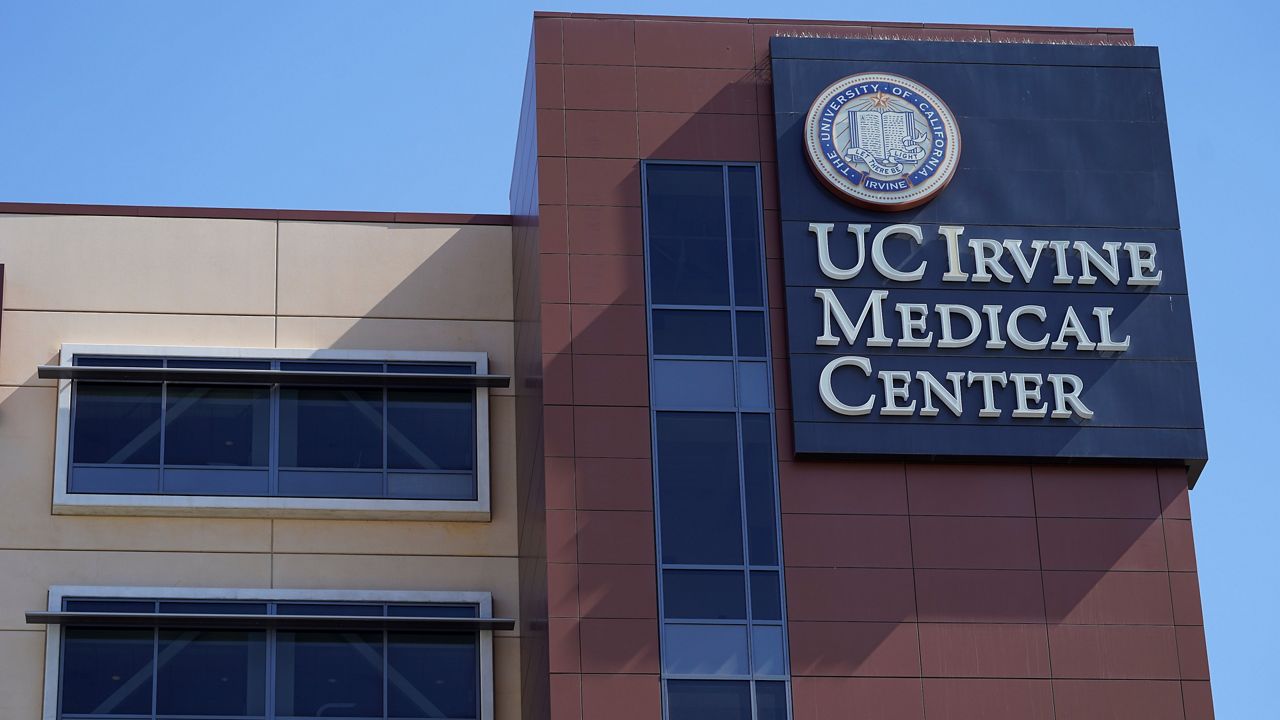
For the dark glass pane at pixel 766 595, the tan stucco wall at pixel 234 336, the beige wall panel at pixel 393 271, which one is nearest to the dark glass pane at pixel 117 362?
the tan stucco wall at pixel 234 336

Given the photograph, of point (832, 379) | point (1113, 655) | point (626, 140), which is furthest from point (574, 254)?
point (1113, 655)

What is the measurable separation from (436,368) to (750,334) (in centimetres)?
663

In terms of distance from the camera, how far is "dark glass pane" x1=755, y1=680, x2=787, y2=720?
29250mm

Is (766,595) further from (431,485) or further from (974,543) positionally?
(431,485)

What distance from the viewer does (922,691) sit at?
1163 inches

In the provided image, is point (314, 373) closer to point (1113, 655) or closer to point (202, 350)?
point (202, 350)

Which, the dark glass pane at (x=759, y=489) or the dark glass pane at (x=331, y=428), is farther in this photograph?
the dark glass pane at (x=331, y=428)

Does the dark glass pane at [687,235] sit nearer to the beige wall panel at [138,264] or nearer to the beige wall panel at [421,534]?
the beige wall panel at [421,534]

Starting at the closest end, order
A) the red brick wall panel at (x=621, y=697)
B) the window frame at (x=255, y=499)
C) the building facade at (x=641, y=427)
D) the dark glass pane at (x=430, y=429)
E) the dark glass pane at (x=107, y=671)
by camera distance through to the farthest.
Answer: the red brick wall panel at (x=621, y=697) → the building facade at (x=641, y=427) → the dark glass pane at (x=107, y=671) → the window frame at (x=255, y=499) → the dark glass pane at (x=430, y=429)

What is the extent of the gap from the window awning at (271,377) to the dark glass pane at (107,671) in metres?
4.39

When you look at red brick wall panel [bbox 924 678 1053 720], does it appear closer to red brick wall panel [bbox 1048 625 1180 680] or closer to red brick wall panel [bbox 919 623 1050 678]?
red brick wall panel [bbox 919 623 1050 678]

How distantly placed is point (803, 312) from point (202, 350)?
10587 millimetres

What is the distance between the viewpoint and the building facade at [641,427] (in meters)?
30.0

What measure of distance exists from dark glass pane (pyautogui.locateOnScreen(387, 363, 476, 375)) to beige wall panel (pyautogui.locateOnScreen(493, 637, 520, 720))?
15.7 feet
